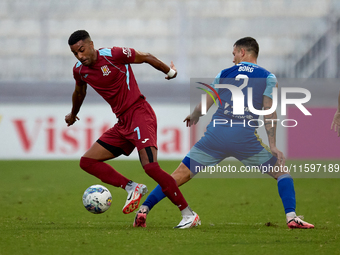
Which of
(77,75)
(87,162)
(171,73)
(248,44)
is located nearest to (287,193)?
(248,44)

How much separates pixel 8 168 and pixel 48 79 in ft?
11.7

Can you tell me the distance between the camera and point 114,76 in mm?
4551

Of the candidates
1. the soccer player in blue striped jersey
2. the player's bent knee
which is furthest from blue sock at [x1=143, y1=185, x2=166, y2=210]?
the player's bent knee

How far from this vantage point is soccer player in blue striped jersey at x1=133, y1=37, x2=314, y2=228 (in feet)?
14.4

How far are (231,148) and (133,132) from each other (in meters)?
0.89

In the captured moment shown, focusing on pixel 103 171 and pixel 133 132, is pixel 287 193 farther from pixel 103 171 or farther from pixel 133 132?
pixel 103 171

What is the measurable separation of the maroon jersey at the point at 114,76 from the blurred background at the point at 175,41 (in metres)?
7.29

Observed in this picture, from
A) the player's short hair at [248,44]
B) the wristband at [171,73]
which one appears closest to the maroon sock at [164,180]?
the wristband at [171,73]

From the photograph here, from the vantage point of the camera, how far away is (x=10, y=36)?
1491 centimetres

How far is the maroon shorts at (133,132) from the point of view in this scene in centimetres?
441

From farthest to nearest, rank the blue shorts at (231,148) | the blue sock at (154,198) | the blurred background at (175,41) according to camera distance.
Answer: the blurred background at (175,41), the blue sock at (154,198), the blue shorts at (231,148)

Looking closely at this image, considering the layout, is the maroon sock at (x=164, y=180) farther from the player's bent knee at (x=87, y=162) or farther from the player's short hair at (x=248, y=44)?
the player's short hair at (x=248, y=44)

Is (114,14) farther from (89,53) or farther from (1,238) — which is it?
(1,238)

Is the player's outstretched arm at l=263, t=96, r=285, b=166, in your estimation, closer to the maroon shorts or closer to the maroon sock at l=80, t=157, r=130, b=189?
the maroon shorts
